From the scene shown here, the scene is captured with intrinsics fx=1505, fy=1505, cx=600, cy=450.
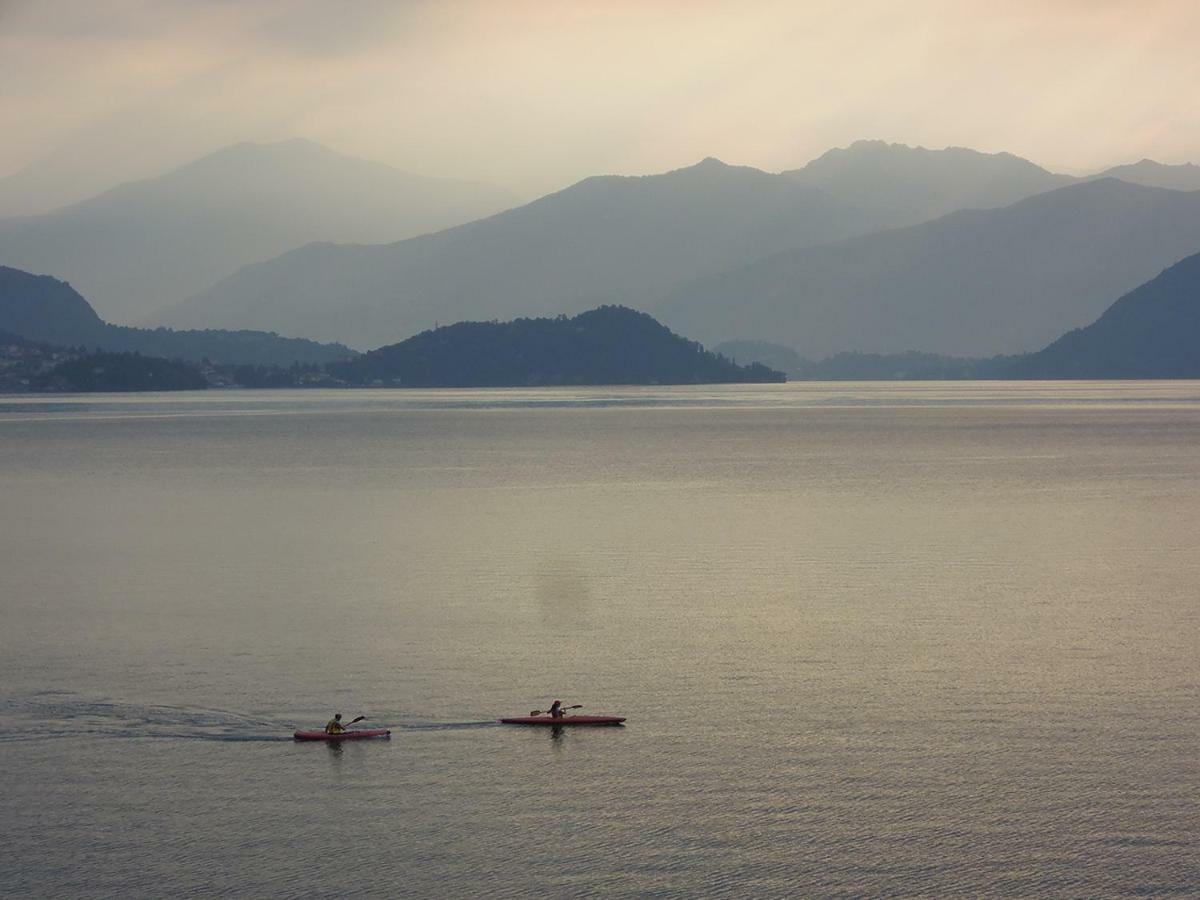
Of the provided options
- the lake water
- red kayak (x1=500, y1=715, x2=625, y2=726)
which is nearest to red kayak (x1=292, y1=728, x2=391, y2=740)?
the lake water

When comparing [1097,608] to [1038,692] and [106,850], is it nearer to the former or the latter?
[1038,692]

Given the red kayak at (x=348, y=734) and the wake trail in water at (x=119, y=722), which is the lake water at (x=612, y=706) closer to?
the wake trail in water at (x=119, y=722)

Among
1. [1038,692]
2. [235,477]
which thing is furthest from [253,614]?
[235,477]

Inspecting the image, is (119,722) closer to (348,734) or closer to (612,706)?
(348,734)

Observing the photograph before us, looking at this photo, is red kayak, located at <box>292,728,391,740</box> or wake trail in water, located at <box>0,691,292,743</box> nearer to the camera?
red kayak, located at <box>292,728,391,740</box>

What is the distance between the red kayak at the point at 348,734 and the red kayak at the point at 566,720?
13.1 feet

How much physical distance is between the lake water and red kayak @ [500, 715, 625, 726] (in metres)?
0.34

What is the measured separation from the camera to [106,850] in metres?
37.9

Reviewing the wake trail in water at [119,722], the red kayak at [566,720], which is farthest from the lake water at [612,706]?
the red kayak at [566,720]

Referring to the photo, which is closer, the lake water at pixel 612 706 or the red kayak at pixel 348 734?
the lake water at pixel 612 706

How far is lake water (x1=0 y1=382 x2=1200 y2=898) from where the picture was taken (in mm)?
37031

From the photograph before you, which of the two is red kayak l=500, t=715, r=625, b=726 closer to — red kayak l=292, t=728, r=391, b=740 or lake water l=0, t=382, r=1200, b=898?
lake water l=0, t=382, r=1200, b=898

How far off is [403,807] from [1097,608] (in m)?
38.0

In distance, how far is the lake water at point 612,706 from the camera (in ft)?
121
